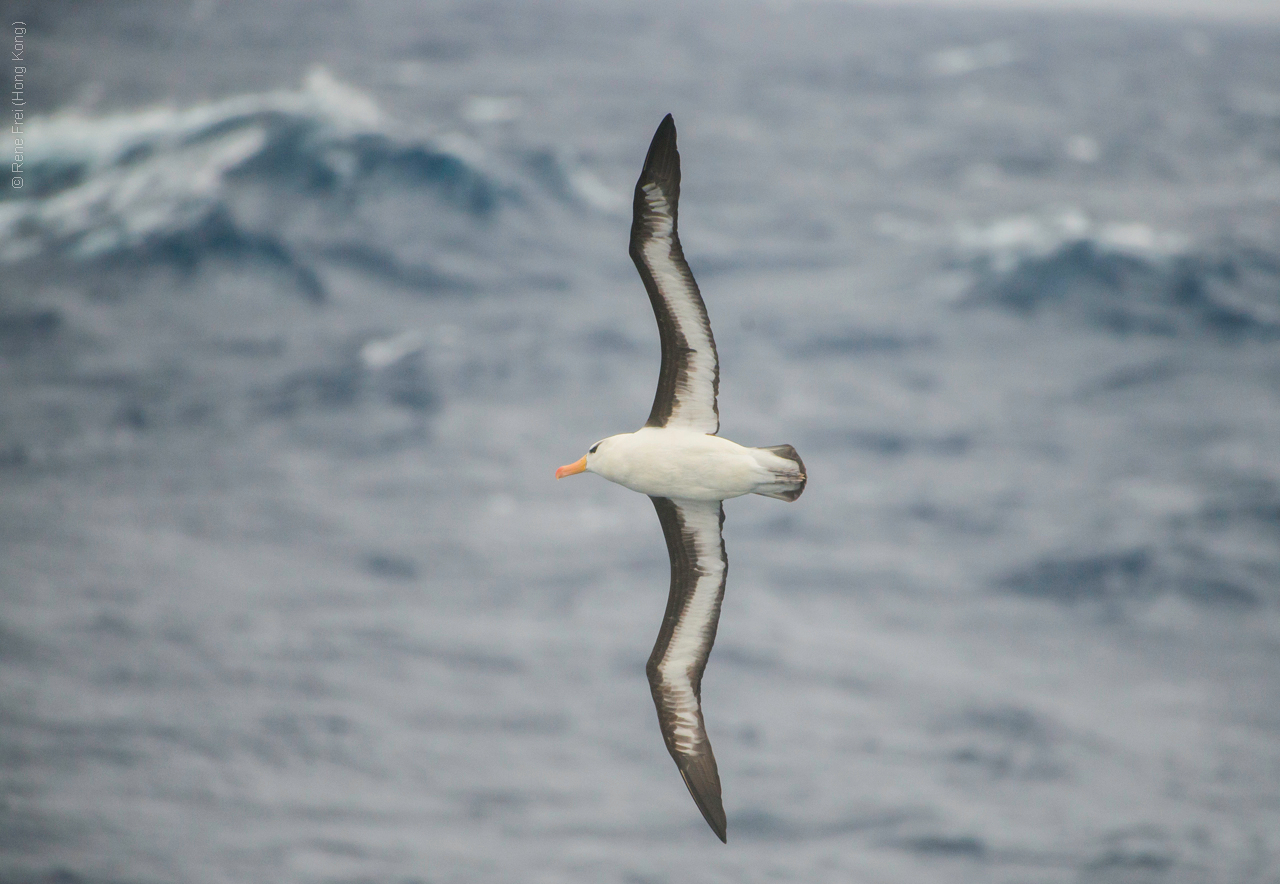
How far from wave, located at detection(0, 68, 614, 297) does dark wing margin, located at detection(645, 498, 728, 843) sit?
50.6 m

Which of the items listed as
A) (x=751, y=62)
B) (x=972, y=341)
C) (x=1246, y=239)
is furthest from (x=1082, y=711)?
(x=751, y=62)

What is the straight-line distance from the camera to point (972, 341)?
58062 mm

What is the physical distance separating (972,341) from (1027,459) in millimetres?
8909

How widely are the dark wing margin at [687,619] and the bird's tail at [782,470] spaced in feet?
3.24

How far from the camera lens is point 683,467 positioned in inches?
498

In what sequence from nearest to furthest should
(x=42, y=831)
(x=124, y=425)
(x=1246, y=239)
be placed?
1. (x=42, y=831)
2. (x=124, y=425)
3. (x=1246, y=239)

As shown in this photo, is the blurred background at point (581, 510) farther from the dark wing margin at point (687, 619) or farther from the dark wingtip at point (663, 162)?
the dark wingtip at point (663, 162)

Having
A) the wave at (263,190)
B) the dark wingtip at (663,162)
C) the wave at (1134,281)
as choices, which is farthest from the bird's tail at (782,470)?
the wave at (263,190)

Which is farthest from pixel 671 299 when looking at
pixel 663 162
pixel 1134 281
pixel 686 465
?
pixel 1134 281

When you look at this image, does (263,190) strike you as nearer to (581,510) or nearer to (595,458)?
(581,510)

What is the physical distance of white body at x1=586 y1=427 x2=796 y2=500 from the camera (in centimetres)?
1239

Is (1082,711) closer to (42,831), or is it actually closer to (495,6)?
(42,831)

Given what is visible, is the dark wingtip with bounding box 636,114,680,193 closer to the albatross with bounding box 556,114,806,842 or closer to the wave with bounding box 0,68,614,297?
the albatross with bounding box 556,114,806,842

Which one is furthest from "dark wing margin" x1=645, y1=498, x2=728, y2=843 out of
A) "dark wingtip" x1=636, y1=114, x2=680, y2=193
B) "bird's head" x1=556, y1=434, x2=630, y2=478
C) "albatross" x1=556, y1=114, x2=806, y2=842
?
"dark wingtip" x1=636, y1=114, x2=680, y2=193
